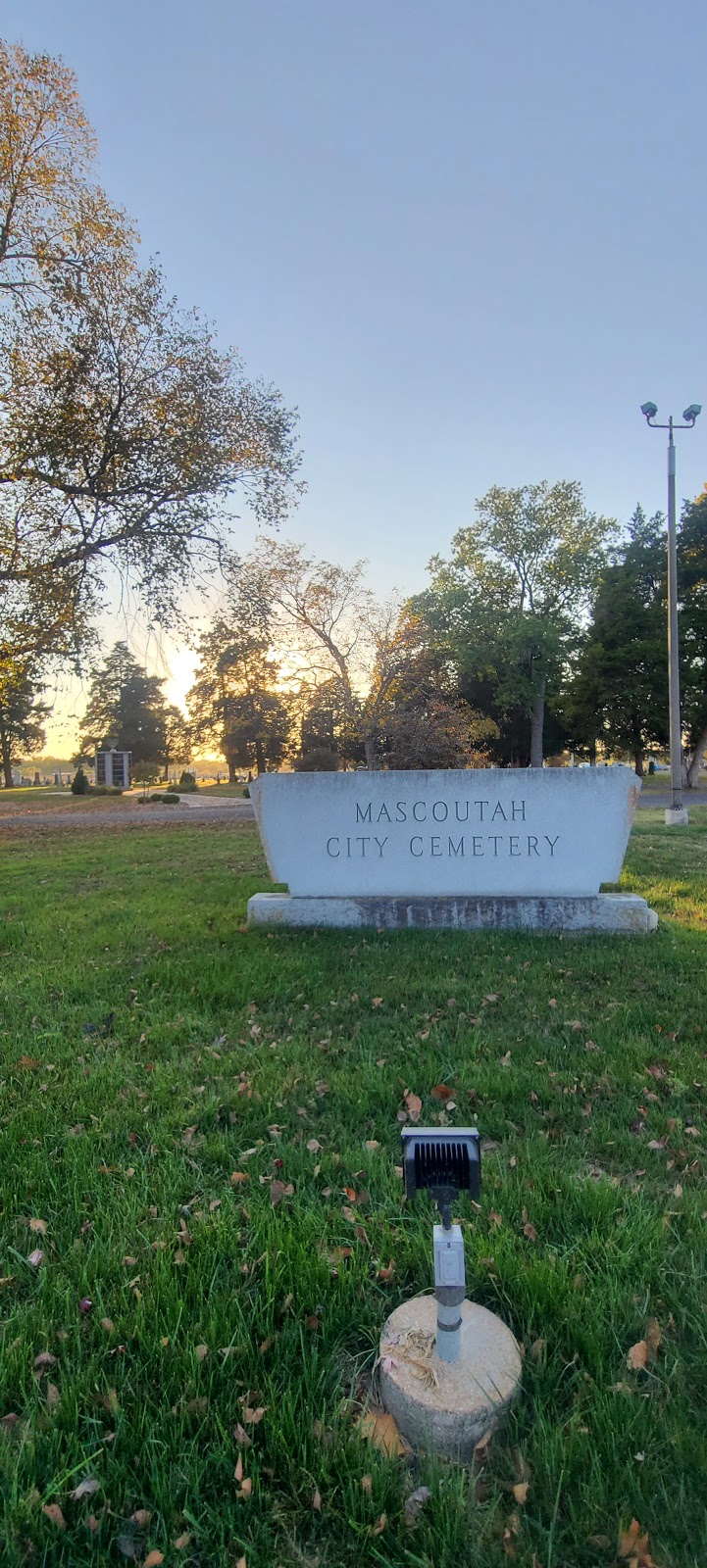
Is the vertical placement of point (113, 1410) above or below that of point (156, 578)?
below

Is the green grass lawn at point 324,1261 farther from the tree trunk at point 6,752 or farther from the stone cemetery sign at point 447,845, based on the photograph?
the tree trunk at point 6,752

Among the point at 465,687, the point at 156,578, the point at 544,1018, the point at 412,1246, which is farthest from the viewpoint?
the point at 465,687

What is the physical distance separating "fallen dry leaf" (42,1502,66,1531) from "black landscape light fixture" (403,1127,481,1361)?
2.63ft

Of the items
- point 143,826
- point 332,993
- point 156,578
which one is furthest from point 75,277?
point 332,993

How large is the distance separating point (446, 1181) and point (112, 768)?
45683mm

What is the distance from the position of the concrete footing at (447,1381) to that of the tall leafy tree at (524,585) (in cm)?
3110

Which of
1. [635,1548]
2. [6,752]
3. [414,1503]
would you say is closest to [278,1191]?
[414,1503]

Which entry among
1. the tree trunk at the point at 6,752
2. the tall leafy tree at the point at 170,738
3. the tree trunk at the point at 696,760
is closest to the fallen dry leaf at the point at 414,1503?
the tree trunk at the point at 696,760

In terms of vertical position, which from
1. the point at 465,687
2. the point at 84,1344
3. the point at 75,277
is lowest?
the point at 84,1344

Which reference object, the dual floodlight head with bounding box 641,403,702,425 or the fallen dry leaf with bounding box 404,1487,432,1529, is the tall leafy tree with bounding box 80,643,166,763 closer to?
the dual floodlight head with bounding box 641,403,702,425

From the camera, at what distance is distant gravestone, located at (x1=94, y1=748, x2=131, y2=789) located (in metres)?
44.4

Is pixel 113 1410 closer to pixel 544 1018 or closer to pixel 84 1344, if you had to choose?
pixel 84 1344

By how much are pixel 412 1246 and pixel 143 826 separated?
1643cm

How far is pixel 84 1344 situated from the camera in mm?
1834
